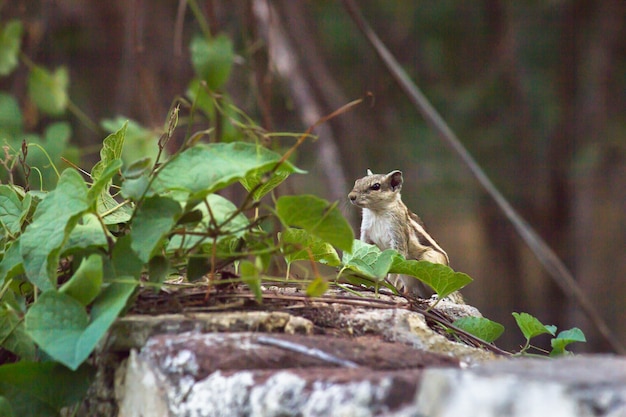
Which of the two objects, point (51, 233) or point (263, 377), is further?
point (51, 233)

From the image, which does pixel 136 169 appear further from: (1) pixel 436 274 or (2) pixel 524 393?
→ (2) pixel 524 393

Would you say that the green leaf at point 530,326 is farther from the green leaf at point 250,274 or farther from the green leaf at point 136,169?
the green leaf at point 136,169

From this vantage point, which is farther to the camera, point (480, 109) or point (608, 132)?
point (480, 109)

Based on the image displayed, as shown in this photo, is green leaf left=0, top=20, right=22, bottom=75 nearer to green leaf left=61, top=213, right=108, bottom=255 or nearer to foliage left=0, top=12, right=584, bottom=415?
foliage left=0, top=12, right=584, bottom=415

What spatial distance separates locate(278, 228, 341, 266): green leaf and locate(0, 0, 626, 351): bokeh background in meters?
5.05

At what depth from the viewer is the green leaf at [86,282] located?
63.0 inches

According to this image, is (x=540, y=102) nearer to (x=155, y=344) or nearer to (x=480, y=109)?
(x=480, y=109)

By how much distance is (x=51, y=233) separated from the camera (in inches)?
66.3

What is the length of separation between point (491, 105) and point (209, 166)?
23.9ft

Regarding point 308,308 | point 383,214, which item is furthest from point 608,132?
point 308,308

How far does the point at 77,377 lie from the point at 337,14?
7829mm

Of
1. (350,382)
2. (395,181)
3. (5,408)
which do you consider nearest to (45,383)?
(5,408)

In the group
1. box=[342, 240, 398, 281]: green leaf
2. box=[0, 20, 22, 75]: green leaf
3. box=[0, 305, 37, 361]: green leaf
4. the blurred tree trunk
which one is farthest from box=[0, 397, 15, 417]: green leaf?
the blurred tree trunk

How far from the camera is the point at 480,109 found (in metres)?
8.63
